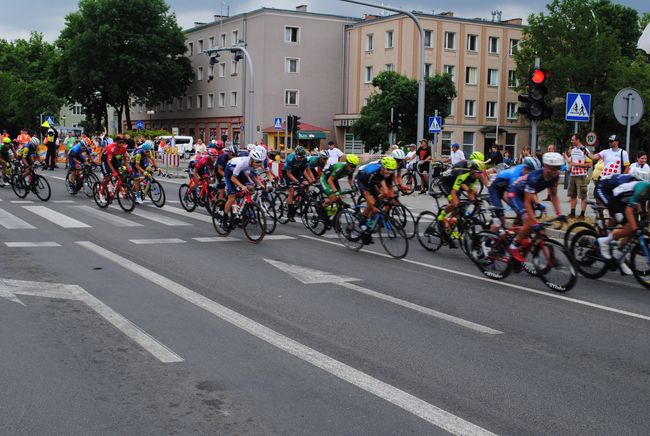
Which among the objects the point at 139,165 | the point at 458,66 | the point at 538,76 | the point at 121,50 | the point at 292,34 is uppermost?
the point at 292,34

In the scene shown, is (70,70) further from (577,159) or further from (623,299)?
(623,299)

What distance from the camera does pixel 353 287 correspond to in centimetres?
962

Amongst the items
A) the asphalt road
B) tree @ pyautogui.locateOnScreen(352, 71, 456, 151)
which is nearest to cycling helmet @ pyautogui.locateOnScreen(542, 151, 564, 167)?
the asphalt road

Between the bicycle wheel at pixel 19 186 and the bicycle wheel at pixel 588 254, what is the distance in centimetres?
1647

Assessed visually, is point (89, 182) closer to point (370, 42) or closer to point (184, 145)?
point (184, 145)

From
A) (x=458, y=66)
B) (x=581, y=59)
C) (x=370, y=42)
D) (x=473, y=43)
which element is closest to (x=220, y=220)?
(x=581, y=59)

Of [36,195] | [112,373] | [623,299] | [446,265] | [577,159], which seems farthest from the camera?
[36,195]

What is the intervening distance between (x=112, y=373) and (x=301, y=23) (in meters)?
68.3

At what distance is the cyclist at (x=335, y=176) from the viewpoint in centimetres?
1397

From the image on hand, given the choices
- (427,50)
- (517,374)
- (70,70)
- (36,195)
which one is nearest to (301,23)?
(427,50)

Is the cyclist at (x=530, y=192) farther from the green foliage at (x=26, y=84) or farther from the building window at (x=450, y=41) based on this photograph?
the green foliage at (x=26, y=84)

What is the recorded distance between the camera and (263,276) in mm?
10250

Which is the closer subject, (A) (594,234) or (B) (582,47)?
(A) (594,234)

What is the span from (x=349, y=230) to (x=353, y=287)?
12.7 feet
